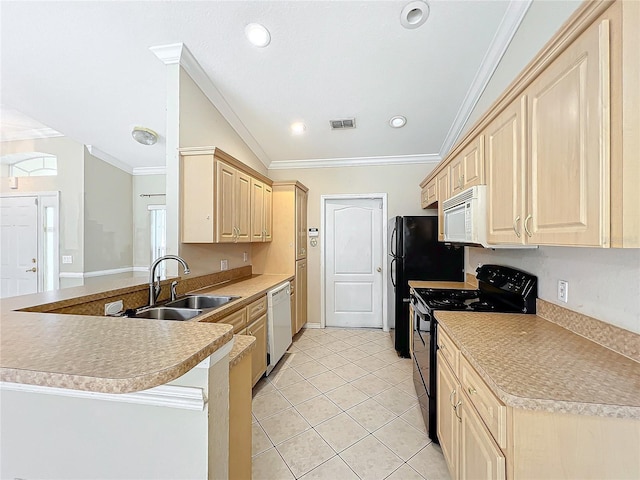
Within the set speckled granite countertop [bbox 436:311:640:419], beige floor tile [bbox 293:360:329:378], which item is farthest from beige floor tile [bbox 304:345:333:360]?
speckled granite countertop [bbox 436:311:640:419]

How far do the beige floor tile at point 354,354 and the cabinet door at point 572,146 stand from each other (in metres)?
2.44

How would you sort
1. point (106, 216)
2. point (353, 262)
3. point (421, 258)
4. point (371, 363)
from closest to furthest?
point (371, 363), point (421, 258), point (106, 216), point (353, 262)

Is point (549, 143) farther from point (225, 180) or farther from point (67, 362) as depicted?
point (225, 180)

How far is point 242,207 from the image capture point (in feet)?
9.27

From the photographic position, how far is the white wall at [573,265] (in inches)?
42.6

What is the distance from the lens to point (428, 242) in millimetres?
3064

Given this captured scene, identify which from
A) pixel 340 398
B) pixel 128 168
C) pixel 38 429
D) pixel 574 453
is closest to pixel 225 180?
pixel 38 429

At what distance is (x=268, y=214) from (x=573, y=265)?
2.99 metres

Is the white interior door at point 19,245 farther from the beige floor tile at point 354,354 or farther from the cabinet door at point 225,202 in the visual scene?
the beige floor tile at point 354,354

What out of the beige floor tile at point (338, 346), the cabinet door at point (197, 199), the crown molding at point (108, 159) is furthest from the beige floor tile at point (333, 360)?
the crown molding at point (108, 159)

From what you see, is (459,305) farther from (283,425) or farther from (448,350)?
(283,425)

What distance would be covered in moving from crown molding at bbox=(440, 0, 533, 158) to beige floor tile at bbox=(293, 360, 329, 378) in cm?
311

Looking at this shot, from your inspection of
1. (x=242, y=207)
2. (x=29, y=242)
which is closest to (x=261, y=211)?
(x=242, y=207)

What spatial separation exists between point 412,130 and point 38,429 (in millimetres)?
3772
